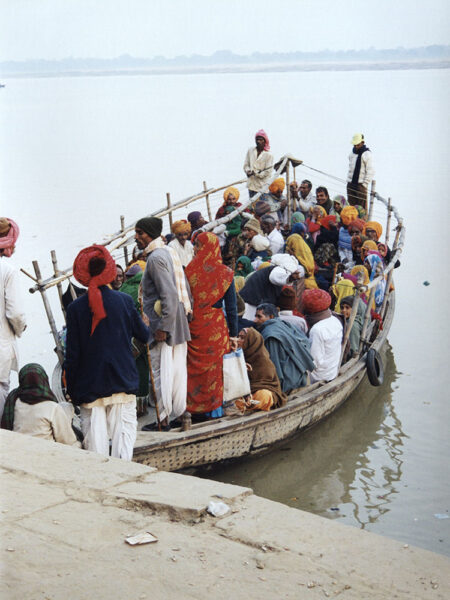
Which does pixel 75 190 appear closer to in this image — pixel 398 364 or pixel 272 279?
pixel 398 364

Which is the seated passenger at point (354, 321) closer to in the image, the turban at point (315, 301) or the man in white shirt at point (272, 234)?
the turban at point (315, 301)

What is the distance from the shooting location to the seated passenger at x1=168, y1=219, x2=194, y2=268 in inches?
299

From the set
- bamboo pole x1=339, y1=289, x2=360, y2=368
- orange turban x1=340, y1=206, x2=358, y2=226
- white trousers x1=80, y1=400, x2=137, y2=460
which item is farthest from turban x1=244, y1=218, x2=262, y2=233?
white trousers x1=80, y1=400, x2=137, y2=460

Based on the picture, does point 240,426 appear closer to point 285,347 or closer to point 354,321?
point 285,347

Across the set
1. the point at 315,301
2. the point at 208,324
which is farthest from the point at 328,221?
the point at 208,324

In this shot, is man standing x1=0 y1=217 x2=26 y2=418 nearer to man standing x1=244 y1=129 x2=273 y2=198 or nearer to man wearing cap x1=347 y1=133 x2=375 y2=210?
man standing x1=244 y1=129 x2=273 y2=198

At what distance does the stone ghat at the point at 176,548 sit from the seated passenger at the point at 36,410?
34.7 inches

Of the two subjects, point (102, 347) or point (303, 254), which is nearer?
point (102, 347)

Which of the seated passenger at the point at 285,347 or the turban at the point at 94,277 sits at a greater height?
the turban at the point at 94,277

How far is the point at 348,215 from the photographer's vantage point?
9.84 metres

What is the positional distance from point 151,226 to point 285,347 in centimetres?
173

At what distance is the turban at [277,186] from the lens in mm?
10789

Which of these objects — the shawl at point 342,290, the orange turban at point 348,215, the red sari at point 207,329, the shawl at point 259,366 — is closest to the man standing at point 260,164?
the orange turban at point 348,215

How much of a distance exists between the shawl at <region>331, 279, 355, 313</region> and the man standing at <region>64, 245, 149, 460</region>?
3804mm
